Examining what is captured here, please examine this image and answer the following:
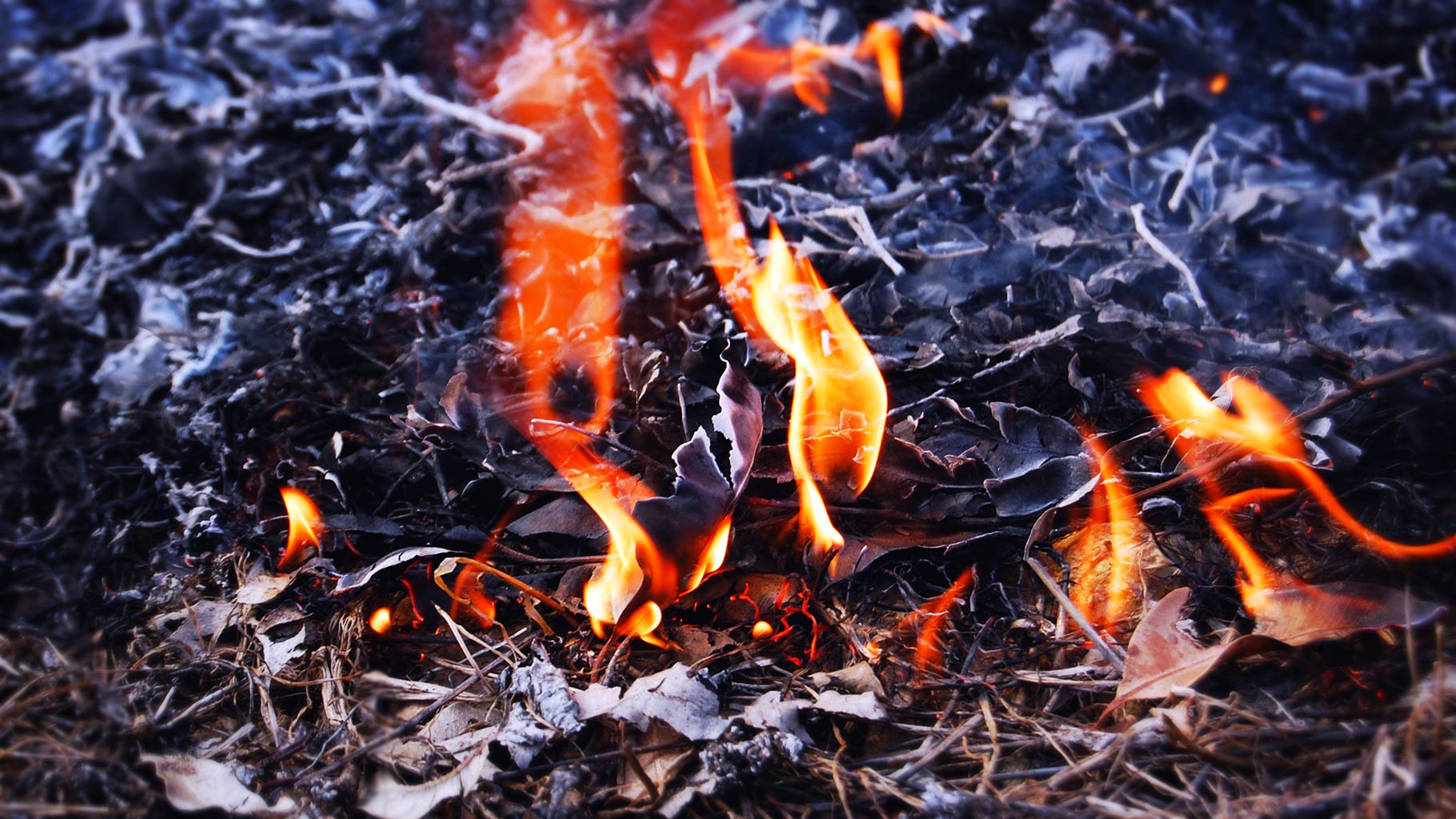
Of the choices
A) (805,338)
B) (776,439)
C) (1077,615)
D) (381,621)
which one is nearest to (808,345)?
(805,338)

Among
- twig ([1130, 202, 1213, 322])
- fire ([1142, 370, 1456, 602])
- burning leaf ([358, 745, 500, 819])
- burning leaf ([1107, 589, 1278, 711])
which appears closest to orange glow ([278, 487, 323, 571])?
burning leaf ([358, 745, 500, 819])

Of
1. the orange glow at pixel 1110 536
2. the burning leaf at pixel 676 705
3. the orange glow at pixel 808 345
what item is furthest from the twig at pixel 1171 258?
the burning leaf at pixel 676 705

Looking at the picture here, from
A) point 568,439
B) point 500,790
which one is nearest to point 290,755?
point 500,790

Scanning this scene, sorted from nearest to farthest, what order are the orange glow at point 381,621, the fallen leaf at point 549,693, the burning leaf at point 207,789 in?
1. the burning leaf at point 207,789
2. the fallen leaf at point 549,693
3. the orange glow at point 381,621

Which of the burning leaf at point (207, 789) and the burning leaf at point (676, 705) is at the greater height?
the burning leaf at point (676, 705)

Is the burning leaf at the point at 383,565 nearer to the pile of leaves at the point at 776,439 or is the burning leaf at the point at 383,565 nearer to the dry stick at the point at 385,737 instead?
the pile of leaves at the point at 776,439

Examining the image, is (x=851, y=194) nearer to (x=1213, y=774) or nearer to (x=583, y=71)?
(x=583, y=71)
